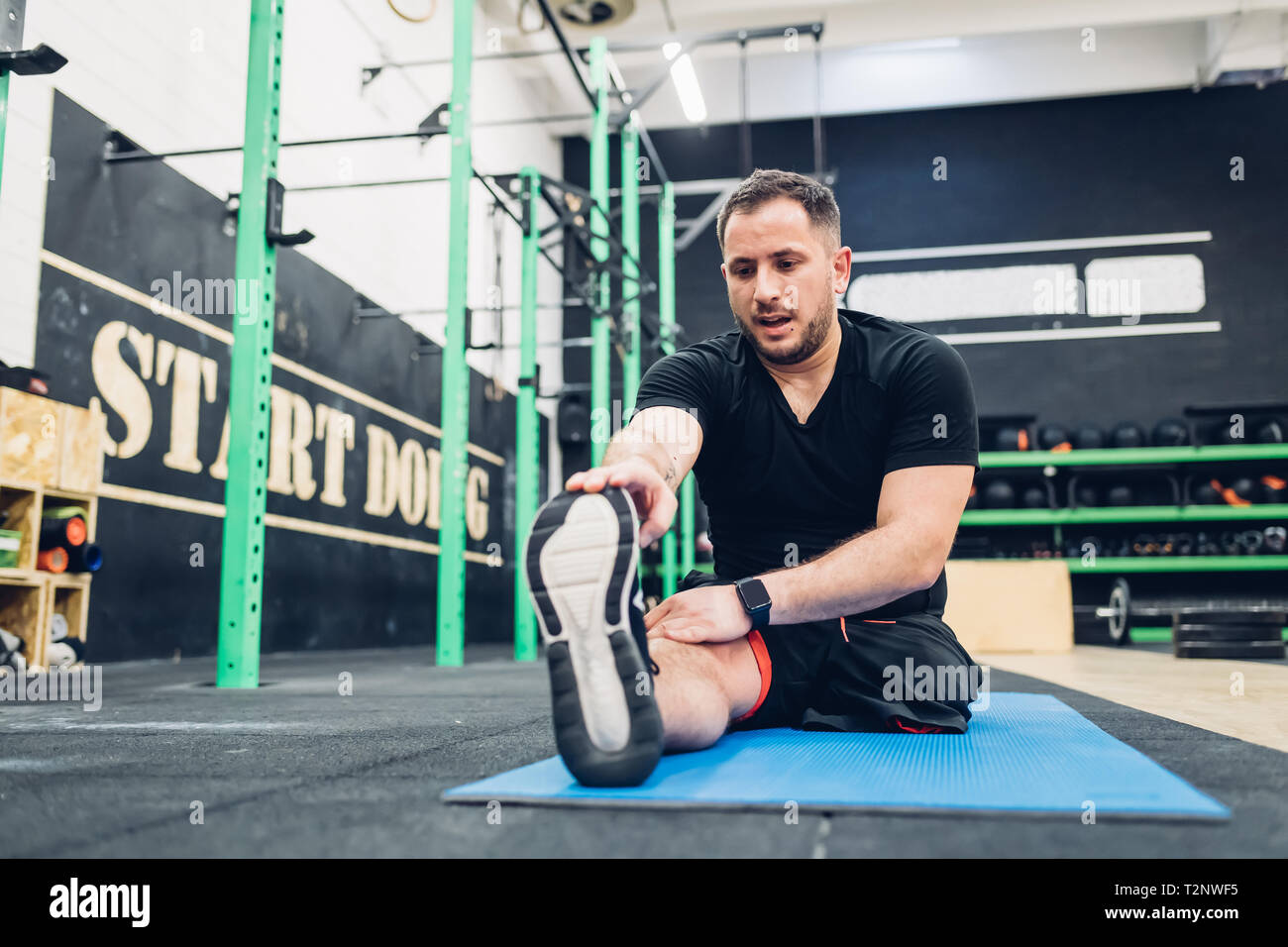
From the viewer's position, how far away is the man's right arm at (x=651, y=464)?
3.36 feet

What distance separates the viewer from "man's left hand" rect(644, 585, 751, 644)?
4.09ft

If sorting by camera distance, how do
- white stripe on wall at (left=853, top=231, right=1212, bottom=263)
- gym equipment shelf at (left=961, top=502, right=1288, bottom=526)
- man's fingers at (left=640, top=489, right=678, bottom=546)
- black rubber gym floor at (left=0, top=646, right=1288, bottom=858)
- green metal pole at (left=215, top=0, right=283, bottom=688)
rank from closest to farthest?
1. black rubber gym floor at (left=0, top=646, right=1288, bottom=858)
2. man's fingers at (left=640, top=489, right=678, bottom=546)
3. green metal pole at (left=215, top=0, right=283, bottom=688)
4. gym equipment shelf at (left=961, top=502, right=1288, bottom=526)
5. white stripe on wall at (left=853, top=231, right=1212, bottom=263)

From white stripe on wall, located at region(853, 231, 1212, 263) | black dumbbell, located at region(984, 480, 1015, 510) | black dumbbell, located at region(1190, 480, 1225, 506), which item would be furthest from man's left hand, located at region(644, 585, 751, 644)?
white stripe on wall, located at region(853, 231, 1212, 263)

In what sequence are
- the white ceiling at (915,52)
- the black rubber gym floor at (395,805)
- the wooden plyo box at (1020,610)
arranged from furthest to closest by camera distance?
the white ceiling at (915,52) < the wooden plyo box at (1020,610) < the black rubber gym floor at (395,805)

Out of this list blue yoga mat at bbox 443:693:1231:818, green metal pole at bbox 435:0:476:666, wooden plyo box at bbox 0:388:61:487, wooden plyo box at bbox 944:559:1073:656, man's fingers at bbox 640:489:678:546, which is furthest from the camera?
wooden plyo box at bbox 944:559:1073:656

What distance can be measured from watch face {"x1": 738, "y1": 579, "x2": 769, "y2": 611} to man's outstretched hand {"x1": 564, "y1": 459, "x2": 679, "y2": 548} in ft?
0.56

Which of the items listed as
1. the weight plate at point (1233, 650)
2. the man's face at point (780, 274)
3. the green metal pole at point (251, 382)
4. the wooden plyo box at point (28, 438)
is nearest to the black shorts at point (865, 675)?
the man's face at point (780, 274)

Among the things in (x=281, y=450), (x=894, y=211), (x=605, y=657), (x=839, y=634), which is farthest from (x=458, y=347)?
(x=894, y=211)

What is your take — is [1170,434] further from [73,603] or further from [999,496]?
[73,603]

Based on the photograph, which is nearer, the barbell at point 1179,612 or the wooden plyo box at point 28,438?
the wooden plyo box at point 28,438

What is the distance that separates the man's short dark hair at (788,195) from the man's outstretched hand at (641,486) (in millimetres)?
469

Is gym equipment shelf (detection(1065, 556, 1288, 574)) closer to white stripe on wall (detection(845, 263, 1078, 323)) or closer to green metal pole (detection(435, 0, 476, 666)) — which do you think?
white stripe on wall (detection(845, 263, 1078, 323))

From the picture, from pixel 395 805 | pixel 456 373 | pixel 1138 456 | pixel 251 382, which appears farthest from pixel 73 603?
pixel 1138 456

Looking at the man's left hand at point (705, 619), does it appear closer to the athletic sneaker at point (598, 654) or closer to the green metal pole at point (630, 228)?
the athletic sneaker at point (598, 654)
